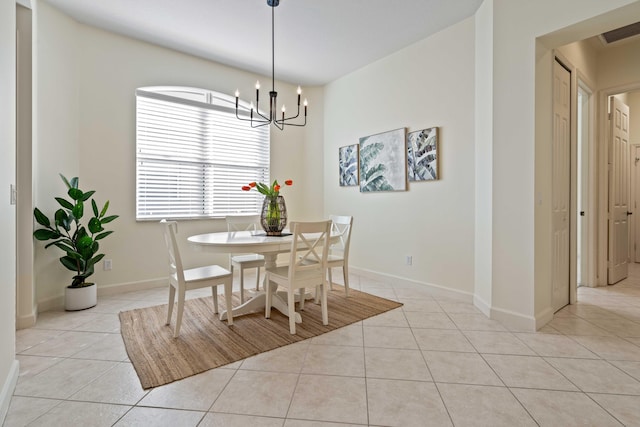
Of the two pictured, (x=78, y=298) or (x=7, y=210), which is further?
(x=78, y=298)

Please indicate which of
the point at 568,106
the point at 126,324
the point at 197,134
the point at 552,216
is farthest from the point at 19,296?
the point at 568,106

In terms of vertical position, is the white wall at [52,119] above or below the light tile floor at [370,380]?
above

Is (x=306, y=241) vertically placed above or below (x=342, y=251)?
above

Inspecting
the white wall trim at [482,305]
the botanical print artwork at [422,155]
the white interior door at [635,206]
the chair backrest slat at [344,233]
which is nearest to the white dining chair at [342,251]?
the chair backrest slat at [344,233]

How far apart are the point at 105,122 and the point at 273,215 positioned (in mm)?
2239

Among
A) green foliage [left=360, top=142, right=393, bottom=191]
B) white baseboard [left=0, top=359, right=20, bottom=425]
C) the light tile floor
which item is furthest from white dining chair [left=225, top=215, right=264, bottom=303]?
green foliage [left=360, top=142, right=393, bottom=191]

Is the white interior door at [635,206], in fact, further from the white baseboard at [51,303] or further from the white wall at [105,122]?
the white baseboard at [51,303]

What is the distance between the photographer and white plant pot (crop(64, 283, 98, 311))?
3004 mm

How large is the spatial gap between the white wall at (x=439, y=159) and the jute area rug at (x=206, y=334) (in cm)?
81

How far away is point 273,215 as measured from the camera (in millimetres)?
2973

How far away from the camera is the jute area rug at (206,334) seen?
6.57 feet

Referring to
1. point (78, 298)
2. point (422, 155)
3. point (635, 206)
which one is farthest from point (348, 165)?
point (635, 206)

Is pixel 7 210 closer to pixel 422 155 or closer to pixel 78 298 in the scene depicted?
pixel 78 298

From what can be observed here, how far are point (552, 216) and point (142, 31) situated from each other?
4524 mm
